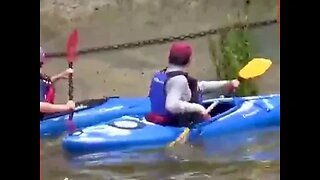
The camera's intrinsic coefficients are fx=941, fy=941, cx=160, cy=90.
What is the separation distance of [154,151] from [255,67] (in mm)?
332

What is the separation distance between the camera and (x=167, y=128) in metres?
2.36

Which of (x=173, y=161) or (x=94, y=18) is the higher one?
(x=94, y=18)

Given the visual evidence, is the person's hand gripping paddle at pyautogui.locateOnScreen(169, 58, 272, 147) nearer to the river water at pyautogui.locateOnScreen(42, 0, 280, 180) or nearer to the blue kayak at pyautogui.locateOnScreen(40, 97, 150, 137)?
the river water at pyautogui.locateOnScreen(42, 0, 280, 180)

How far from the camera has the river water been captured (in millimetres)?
2354

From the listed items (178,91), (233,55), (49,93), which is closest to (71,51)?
(49,93)

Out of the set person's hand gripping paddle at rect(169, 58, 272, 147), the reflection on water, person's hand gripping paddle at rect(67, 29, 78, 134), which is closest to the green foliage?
person's hand gripping paddle at rect(169, 58, 272, 147)

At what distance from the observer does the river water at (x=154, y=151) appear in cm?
235

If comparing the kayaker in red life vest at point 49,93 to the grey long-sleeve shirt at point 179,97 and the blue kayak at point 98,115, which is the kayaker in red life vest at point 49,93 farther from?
the grey long-sleeve shirt at point 179,97

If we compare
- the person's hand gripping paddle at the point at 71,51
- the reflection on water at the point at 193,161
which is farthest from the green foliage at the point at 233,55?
the person's hand gripping paddle at the point at 71,51

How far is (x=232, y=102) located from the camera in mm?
2375

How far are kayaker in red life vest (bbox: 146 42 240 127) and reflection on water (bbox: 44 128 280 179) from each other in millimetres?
76
